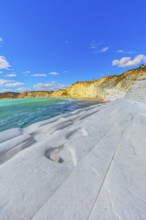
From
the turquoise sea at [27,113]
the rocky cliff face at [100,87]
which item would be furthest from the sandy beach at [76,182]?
the rocky cliff face at [100,87]

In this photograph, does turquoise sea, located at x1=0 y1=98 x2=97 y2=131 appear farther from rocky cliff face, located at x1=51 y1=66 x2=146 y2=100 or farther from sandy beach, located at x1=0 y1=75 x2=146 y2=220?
rocky cliff face, located at x1=51 y1=66 x2=146 y2=100

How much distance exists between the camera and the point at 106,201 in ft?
3.82

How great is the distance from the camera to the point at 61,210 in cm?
108

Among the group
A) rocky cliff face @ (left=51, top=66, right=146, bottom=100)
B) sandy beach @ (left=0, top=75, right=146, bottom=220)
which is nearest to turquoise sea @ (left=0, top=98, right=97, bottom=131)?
sandy beach @ (left=0, top=75, right=146, bottom=220)

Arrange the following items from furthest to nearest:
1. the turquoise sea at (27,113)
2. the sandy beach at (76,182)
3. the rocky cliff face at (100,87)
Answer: the rocky cliff face at (100,87)
the turquoise sea at (27,113)
the sandy beach at (76,182)

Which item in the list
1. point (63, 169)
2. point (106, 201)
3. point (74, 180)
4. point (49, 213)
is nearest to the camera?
point (49, 213)

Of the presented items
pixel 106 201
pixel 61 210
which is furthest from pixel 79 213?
pixel 106 201

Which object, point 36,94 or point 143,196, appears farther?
point 36,94

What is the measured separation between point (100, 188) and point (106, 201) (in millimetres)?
149

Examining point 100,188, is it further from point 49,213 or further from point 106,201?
point 49,213

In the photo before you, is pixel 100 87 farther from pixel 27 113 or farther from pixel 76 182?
pixel 76 182

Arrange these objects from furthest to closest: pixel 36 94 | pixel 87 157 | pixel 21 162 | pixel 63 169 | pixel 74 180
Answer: pixel 36 94 < pixel 87 157 < pixel 21 162 < pixel 63 169 < pixel 74 180

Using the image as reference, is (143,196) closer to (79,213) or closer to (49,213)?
(79,213)

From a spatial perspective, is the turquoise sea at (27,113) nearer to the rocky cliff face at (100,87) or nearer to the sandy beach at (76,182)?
the sandy beach at (76,182)
